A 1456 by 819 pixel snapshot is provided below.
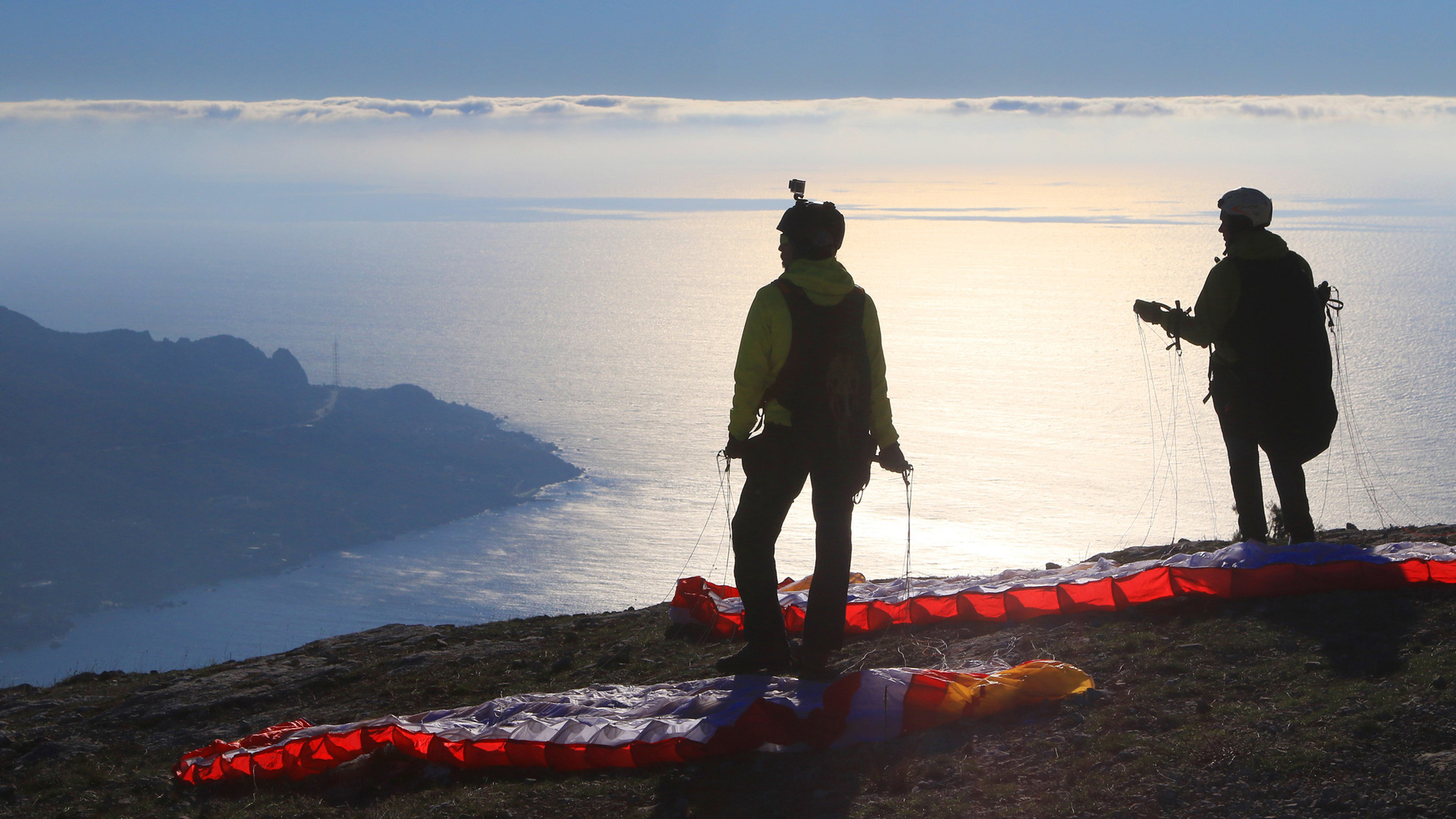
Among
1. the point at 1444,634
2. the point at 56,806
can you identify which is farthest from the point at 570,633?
the point at 1444,634

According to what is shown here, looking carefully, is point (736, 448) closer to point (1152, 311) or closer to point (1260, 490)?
point (1152, 311)

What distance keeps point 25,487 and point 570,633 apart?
163 meters

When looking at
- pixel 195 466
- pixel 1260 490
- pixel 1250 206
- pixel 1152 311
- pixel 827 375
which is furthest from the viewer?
pixel 195 466

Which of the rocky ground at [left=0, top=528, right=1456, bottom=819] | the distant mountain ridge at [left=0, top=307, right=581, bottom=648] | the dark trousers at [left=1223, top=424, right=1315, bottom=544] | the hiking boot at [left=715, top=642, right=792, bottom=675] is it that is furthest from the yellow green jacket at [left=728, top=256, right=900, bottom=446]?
the distant mountain ridge at [left=0, top=307, right=581, bottom=648]

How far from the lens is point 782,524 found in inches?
201

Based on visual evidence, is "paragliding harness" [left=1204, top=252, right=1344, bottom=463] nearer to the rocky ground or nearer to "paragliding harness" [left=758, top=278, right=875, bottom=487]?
the rocky ground

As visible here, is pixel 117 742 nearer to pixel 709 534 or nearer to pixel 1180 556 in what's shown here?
pixel 1180 556

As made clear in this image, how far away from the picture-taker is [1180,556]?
22.5ft

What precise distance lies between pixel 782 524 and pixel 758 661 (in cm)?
85

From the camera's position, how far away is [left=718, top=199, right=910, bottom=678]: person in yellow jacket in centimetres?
500

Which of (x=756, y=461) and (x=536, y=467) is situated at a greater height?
(x=536, y=467)

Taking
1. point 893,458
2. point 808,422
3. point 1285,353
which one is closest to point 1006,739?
point 893,458

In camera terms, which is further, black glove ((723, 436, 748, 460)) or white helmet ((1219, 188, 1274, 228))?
white helmet ((1219, 188, 1274, 228))

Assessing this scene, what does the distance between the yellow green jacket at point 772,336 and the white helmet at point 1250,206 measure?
120 inches
